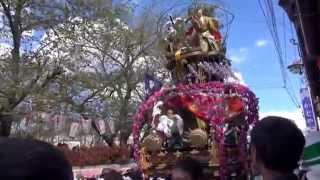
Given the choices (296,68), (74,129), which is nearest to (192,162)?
(296,68)

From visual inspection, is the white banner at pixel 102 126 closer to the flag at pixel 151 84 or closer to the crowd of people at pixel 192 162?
the flag at pixel 151 84

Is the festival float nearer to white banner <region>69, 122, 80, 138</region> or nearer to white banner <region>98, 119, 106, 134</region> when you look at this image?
white banner <region>69, 122, 80, 138</region>

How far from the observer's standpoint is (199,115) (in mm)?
9938

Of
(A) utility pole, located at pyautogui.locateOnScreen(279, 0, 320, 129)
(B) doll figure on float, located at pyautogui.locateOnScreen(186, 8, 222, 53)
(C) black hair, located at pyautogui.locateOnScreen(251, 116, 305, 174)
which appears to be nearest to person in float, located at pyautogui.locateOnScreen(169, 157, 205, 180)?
(C) black hair, located at pyautogui.locateOnScreen(251, 116, 305, 174)

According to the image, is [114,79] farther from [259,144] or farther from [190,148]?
[259,144]

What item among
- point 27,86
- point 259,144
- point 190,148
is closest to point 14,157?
point 259,144

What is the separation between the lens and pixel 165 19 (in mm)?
11484

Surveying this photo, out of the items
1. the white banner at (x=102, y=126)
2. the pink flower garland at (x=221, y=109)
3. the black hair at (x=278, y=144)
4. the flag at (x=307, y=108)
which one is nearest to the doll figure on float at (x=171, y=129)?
the pink flower garland at (x=221, y=109)

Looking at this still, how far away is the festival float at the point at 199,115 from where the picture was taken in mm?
9375

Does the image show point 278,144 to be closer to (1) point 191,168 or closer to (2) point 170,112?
(1) point 191,168

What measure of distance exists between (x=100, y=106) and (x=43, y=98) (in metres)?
11.2

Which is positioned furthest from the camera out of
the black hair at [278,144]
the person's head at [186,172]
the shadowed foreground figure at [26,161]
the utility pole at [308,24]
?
the utility pole at [308,24]

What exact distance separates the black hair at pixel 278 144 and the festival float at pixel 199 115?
21.0 ft

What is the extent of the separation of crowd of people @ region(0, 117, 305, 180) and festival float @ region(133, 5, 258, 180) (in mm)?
5008
